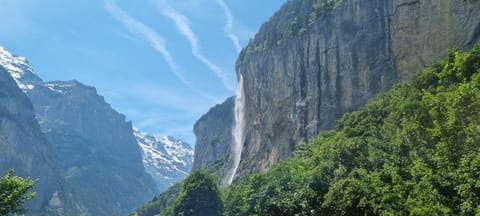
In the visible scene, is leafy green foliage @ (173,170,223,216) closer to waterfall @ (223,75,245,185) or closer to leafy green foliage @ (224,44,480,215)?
leafy green foliage @ (224,44,480,215)

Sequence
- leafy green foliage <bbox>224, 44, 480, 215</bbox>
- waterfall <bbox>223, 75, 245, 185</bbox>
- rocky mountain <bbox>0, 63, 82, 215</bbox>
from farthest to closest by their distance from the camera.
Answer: rocky mountain <bbox>0, 63, 82, 215</bbox> < waterfall <bbox>223, 75, 245, 185</bbox> < leafy green foliage <bbox>224, 44, 480, 215</bbox>

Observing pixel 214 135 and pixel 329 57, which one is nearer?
pixel 329 57

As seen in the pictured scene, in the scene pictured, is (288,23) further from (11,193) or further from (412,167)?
(11,193)

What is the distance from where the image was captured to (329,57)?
260 feet

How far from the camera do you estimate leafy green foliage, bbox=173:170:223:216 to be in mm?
65375

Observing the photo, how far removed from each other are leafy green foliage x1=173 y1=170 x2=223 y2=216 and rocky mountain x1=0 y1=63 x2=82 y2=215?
361 feet

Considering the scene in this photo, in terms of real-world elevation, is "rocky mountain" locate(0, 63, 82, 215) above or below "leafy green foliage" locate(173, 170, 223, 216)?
above

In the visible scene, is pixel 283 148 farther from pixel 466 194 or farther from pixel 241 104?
pixel 466 194

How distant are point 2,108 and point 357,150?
153085 millimetres

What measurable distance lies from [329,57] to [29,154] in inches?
5272

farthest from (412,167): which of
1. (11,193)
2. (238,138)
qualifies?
(238,138)

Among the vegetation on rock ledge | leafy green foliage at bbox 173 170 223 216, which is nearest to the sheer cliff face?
the vegetation on rock ledge

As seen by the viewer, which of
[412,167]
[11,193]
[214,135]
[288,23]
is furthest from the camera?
[214,135]

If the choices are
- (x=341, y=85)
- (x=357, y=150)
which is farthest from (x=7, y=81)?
(x=357, y=150)
